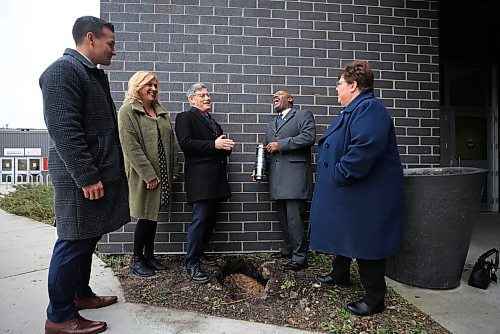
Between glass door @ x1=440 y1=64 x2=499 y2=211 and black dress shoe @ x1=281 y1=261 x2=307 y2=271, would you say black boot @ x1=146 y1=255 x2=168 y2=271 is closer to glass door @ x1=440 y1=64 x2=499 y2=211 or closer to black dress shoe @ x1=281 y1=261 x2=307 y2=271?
black dress shoe @ x1=281 y1=261 x2=307 y2=271

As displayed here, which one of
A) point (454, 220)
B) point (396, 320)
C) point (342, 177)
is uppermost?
point (342, 177)

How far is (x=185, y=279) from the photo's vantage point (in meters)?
3.18

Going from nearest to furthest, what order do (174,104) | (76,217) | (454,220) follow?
(76,217)
(454,220)
(174,104)

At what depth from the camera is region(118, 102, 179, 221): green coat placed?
302 cm

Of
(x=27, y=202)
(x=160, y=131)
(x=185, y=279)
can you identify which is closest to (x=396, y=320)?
(x=185, y=279)

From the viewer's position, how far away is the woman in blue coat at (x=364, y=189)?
92.5 inches

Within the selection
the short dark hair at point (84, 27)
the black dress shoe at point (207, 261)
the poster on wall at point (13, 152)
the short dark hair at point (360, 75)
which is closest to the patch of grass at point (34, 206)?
the black dress shoe at point (207, 261)

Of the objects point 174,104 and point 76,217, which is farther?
point 174,104

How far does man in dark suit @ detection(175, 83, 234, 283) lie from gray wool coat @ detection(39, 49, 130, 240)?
88cm

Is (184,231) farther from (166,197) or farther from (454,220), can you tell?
(454,220)

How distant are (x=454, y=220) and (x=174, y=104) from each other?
114 inches

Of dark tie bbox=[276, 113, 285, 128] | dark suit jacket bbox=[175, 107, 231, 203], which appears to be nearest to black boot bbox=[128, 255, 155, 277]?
dark suit jacket bbox=[175, 107, 231, 203]

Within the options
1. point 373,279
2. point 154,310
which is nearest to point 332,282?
point 373,279

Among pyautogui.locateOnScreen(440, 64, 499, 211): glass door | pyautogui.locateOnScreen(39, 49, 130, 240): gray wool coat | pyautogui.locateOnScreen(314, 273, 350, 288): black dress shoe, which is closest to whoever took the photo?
pyautogui.locateOnScreen(39, 49, 130, 240): gray wool coat
